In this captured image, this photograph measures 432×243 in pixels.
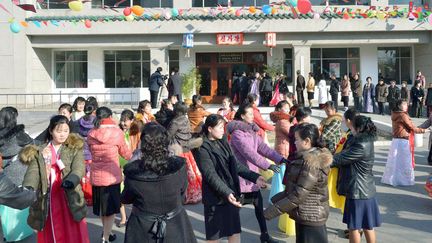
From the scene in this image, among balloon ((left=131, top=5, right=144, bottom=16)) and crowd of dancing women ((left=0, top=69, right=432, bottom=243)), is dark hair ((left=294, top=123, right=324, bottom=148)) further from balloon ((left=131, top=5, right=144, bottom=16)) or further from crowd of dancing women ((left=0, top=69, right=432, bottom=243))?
balloon ((left=131, top=5, right=144, bottom=16))

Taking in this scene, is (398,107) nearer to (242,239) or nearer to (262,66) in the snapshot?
(242,239)

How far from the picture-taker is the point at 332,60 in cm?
2488

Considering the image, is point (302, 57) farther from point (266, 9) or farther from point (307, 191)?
point (307, 191)

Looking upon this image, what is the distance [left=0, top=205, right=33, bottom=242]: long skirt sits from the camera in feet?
18.8

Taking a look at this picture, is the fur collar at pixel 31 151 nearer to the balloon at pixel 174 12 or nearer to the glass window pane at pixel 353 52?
the balloon at pixel 174 12

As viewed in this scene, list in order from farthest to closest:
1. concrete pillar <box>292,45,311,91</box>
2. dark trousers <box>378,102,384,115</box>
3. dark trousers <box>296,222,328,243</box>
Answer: concrete pillar <box>292,45,311,91</box>
dark trousers <box>378,102,384,115</box>
dark trousers <box>296,222,328,243</box>

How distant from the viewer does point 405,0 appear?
77.2ft

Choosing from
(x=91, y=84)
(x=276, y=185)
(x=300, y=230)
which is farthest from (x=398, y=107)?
(x=91, y=84)

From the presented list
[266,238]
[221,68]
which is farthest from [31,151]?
[221,68]

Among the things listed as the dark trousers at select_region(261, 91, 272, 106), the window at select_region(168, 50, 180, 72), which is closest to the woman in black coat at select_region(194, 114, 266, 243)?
the dark trousers at select_region(261, 91, 272, 106)

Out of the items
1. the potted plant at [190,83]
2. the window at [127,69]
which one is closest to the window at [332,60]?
the potted plant at [190,83]

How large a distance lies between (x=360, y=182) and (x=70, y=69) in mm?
23433

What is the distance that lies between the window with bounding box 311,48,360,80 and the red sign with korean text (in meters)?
4.53

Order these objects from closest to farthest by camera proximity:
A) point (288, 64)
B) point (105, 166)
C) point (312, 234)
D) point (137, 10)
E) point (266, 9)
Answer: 1. point (312, 234)
2. point (105, 166)
3. point (137, 10)
4. point (266, 9)
5. point (288, 64)
